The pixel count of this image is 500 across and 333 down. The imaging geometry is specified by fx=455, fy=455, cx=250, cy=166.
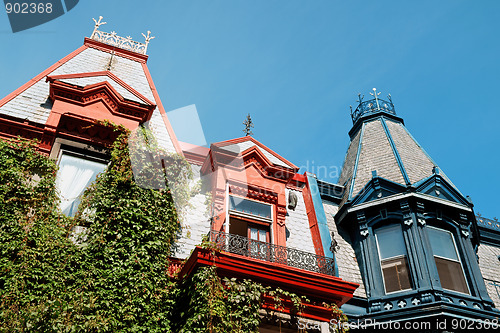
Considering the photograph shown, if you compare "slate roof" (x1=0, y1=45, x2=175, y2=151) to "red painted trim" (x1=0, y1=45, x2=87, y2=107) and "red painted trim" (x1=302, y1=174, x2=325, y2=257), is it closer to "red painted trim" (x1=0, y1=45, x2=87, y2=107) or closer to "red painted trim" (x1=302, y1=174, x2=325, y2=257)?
"red painted trim" (x1=0, y1=45, x2=87, y2=107)

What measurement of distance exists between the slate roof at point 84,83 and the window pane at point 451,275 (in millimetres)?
8979

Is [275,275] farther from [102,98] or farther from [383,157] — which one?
[383,157]

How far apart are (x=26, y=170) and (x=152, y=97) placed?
5386mm

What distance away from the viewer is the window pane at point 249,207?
42.7 feet

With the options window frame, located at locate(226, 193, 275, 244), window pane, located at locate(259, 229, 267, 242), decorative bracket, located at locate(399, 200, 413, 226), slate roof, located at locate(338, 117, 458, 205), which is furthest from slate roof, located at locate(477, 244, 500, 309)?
window pane, located at locate(259, 229, 267, 242)

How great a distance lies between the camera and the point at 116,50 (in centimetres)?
1658

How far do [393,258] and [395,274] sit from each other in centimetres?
54

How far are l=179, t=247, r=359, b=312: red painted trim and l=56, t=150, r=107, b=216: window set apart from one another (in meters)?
3.16

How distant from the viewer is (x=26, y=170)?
10.6m

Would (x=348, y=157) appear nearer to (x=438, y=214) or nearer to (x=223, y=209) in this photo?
(x=438, y=214)

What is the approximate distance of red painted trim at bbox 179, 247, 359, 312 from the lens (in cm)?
1021

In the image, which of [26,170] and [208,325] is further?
[26,170]

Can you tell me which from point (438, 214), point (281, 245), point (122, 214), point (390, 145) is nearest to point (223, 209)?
point (281, 245)

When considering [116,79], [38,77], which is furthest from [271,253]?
[38,77]
